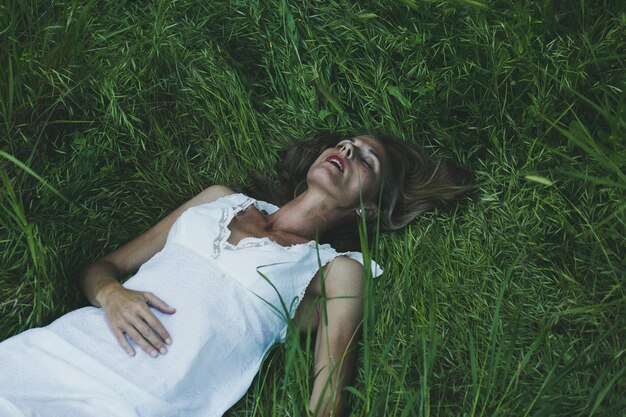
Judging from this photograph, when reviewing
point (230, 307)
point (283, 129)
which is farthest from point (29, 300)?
point (283, 129)

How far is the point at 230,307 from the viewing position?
277cm

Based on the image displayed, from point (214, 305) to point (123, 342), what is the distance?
0.36 meters

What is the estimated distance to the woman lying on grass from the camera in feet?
8.27

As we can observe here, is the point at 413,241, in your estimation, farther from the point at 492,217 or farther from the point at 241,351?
the point at 241,351

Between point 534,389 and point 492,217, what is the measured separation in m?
0.93

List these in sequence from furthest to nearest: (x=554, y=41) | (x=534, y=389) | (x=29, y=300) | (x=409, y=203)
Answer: (x=409, y=203)
(x=554, y=41)
(x=29, y=300)
(x=534, y=389)

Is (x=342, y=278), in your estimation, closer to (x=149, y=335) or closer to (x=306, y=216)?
(x=306, y=216)

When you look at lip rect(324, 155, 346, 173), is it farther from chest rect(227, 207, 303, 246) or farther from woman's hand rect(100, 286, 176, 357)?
woman's hand rect(100, 286, 176, 357)

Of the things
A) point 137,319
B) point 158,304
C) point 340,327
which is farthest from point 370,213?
point 137,319

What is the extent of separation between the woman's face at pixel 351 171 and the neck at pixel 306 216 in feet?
0.17

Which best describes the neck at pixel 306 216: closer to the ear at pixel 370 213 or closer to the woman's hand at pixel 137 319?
the ear at pixel 370 213

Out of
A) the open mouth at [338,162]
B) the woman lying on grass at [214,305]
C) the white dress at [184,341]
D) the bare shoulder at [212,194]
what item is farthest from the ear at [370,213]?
the bare shoulder at [212,194]

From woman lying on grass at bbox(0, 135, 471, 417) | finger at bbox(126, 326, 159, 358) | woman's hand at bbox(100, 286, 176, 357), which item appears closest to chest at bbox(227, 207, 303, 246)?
woman lying on grass at bbox(0, 135, 471, 417)

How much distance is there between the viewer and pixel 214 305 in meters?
2.75
